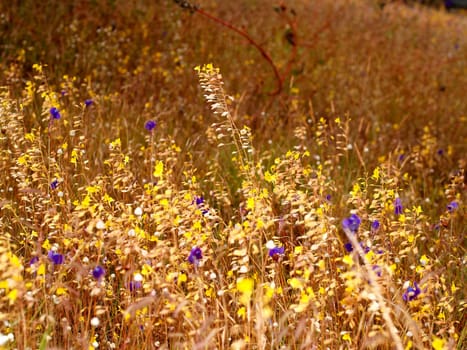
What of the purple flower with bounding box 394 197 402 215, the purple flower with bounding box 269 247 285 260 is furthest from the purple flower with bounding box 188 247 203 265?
the purple flower with bounding box 394 197 402 215

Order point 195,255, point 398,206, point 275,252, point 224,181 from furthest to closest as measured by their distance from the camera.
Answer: point 224,181 → point 398,206 → point 275,252 → point 195,255

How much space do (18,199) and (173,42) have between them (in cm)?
339

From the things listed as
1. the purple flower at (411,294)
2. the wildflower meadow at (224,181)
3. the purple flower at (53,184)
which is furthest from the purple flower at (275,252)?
the purple flower at (53,184)

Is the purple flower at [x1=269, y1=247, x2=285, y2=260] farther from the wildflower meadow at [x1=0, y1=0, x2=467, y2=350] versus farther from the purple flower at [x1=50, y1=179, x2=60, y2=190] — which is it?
the purple flower at [x1=50, y1=179, x2=60, y2=190]

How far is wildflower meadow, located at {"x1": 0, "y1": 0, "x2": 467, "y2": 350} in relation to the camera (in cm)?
189

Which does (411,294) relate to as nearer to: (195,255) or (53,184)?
(195,255)

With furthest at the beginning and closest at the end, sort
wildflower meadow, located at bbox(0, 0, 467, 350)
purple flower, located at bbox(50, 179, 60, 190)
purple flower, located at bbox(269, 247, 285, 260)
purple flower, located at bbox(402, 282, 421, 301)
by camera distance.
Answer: purple flower, located at bbox(50, 179, 60, 190) → purple flower, located at bbox(269, 247, 285, 260) → purple flower, located at bbox(402, 282, 421, 301) → wildflower meadow, located at bbox(0, 0, 467, 350)

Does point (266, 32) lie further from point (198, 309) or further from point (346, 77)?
point (198, 309)

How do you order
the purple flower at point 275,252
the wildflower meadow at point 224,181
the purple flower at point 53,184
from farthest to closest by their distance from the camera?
the purple flower at point 53,184 → the purple flower at point 275,252 → the wildflower meadow at point 224,181

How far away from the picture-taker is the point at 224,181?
302 centimetres

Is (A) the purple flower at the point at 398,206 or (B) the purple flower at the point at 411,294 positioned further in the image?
(A) the purple flower at the point at 398,206

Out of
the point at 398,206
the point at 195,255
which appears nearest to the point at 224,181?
the point at 398,206

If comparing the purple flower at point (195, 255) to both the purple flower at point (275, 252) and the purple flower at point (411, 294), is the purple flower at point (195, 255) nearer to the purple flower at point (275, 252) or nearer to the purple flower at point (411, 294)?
the purple flower at point (275, 252)

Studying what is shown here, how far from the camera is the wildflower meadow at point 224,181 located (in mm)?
1895
